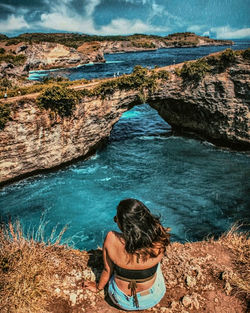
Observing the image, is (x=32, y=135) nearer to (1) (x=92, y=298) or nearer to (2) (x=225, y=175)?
(1) (x=92, y=298)

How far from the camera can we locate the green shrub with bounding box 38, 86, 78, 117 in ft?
53.8

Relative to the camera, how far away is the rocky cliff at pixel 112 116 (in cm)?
1611

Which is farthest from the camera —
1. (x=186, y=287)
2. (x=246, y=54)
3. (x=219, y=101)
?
(x=219, y=101)

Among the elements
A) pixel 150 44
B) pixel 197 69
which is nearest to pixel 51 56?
pixel 197 69

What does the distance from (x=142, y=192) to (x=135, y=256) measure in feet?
41.9

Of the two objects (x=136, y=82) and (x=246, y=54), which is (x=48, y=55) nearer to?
(x=136, y=82)

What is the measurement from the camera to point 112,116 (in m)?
20.8

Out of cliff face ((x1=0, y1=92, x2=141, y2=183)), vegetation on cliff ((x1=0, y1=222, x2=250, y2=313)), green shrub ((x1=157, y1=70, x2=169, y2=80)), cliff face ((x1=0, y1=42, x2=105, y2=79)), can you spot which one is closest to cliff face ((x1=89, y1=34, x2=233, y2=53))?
cliff face ((x1=0, y1=42, x2=105, y2=79))

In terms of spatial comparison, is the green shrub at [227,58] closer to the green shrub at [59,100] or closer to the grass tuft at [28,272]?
the green shrub at [59,100]

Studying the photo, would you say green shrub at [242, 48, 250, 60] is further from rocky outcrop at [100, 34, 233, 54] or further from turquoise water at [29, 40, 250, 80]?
rocky outcrop at [100, 34, 233, 54]

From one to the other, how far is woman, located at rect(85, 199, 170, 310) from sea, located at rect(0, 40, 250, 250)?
8.16m

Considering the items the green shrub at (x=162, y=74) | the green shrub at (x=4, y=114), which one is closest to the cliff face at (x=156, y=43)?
the green shrub at (x=162, y=74)

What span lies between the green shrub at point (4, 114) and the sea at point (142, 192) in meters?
4.91

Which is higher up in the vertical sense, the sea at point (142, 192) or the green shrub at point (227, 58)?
the green shrub at point (227, 58)
